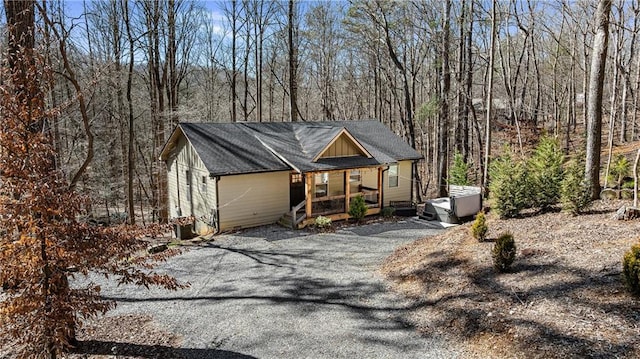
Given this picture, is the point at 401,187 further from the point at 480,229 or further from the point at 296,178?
the point at 480,229

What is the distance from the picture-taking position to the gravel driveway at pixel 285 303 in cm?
633

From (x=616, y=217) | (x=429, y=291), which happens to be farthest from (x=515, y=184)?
(x=429, y=291)

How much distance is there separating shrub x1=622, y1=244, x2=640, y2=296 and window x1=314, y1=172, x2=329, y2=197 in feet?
42.7

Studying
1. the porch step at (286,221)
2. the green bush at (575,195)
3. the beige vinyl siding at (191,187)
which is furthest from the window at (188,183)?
the green bush at (575,195)

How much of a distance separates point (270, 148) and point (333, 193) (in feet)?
12.5

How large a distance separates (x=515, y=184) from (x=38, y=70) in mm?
10911

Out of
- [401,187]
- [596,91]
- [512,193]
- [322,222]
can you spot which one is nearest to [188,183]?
[322,222]

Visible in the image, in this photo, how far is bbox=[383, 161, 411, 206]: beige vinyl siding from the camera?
18.3 metres

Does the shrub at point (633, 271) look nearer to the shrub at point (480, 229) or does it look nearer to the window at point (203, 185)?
the shrub at point (480, 229)

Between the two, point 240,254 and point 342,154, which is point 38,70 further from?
point 342,154

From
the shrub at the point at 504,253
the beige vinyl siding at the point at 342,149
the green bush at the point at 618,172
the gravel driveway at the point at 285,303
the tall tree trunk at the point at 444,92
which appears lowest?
the gravel driveway at the point at 285,303

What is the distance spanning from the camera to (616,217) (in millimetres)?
8469

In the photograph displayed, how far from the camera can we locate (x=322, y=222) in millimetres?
14930

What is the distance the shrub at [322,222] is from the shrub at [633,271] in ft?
33.5
